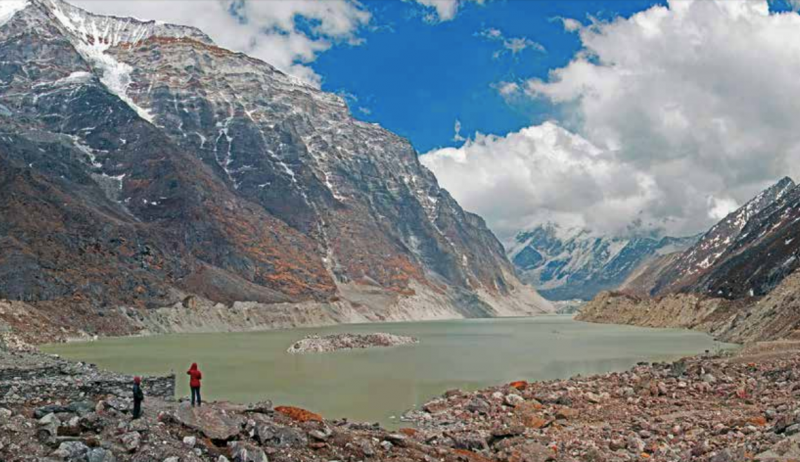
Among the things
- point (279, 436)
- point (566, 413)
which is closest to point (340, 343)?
point (566, 413)

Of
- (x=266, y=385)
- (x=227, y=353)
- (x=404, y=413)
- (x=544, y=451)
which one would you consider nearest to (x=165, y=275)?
(x=227, y=353)

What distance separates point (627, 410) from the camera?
103 feet

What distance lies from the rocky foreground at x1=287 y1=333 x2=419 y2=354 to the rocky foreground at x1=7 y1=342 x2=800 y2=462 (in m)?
45.5

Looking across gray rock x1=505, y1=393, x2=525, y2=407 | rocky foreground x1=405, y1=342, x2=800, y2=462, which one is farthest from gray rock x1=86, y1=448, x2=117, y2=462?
gray rock x1=505, y1=393, x2=525, y2=407

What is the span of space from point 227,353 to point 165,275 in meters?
95.9

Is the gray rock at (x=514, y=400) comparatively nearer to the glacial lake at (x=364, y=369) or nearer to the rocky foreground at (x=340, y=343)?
the glacial lake at (x=364, y=369)

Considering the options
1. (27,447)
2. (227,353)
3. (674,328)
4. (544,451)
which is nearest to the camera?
(27,447)

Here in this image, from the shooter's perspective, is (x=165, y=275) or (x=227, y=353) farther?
(x=165, y=275)

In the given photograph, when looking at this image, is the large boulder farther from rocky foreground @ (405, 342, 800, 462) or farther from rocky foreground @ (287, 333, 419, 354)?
rocky foreground @ (287, 333, 419, 354)

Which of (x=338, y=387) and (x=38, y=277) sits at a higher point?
(x=38, y=277)

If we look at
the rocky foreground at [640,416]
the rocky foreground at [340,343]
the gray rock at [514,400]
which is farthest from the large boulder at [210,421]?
the rocky foreground at [340,343]

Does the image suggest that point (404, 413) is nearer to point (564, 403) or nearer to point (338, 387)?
point (564, 403)

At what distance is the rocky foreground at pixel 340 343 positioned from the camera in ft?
279

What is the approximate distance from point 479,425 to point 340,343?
2420 inches
